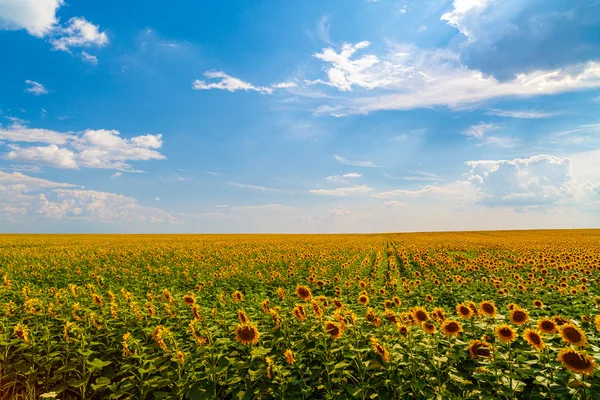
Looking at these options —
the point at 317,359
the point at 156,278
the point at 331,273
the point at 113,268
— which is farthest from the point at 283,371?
the point at 113,268

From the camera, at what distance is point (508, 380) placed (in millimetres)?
4836

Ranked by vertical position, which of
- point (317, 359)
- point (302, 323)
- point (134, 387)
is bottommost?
point (134, 387)

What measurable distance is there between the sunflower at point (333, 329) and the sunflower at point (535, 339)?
2764mm

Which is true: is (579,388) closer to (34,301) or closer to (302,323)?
(302,323)

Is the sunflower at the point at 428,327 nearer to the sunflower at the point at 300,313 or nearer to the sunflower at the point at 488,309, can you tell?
the sunflower at the point at 488,309

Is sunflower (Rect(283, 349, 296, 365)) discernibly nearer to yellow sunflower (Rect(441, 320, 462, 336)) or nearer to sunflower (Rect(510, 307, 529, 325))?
yellow sunflower (Rect(441, 320, 462, 336))

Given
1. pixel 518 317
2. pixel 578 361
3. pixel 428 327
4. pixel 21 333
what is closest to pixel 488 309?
pixel 518 317

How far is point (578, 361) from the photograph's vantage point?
14.4ft

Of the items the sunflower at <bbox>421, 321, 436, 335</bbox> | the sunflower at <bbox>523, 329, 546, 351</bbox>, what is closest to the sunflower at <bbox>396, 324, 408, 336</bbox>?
the sunflower at <bbox>421, 321, 436, 335</bbox>

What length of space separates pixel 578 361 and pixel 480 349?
3.72ft

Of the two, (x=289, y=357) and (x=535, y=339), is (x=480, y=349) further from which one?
(x=289, y=357)

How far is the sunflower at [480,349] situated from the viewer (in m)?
5.01

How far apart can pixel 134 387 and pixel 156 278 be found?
13198 millimetres

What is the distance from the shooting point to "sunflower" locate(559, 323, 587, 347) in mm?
4908
